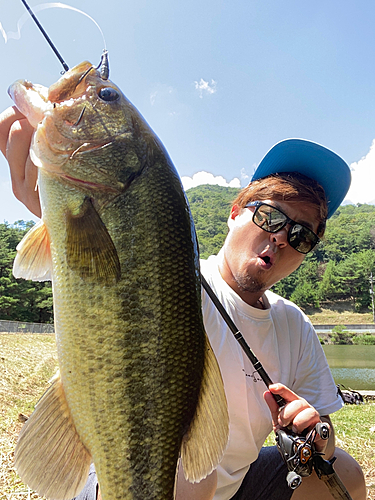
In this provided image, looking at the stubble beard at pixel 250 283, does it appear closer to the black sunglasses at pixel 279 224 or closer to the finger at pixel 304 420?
the black sunglasses at pixel 279 224

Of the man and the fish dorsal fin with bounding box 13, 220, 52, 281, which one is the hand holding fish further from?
the fish dorsal fin with bounding box 13, 220, 52, 281

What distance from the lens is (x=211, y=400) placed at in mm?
1406

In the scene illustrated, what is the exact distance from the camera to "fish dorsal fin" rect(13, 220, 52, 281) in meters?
1.44

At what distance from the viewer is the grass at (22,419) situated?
3.27 metres

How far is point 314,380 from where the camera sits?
108 inches

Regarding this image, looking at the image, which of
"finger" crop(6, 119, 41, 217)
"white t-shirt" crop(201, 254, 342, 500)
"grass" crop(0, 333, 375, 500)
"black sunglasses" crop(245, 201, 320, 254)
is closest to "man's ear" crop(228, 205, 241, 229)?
"black sunglasses" crop(245, 201, 320, 254)

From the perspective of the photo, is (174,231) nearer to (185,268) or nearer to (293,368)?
(185,268)

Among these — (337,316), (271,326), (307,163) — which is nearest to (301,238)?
(271,326)

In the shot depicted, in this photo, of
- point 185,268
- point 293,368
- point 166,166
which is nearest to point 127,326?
point 185,268

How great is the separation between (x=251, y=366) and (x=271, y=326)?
0.41m

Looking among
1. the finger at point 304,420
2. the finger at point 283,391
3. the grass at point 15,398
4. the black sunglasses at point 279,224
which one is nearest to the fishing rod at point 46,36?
the black sunglasses at point 279,224

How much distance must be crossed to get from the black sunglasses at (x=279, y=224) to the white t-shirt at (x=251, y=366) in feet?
1.83

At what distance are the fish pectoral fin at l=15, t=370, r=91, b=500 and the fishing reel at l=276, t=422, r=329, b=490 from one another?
1183 mm

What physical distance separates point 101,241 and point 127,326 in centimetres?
35
